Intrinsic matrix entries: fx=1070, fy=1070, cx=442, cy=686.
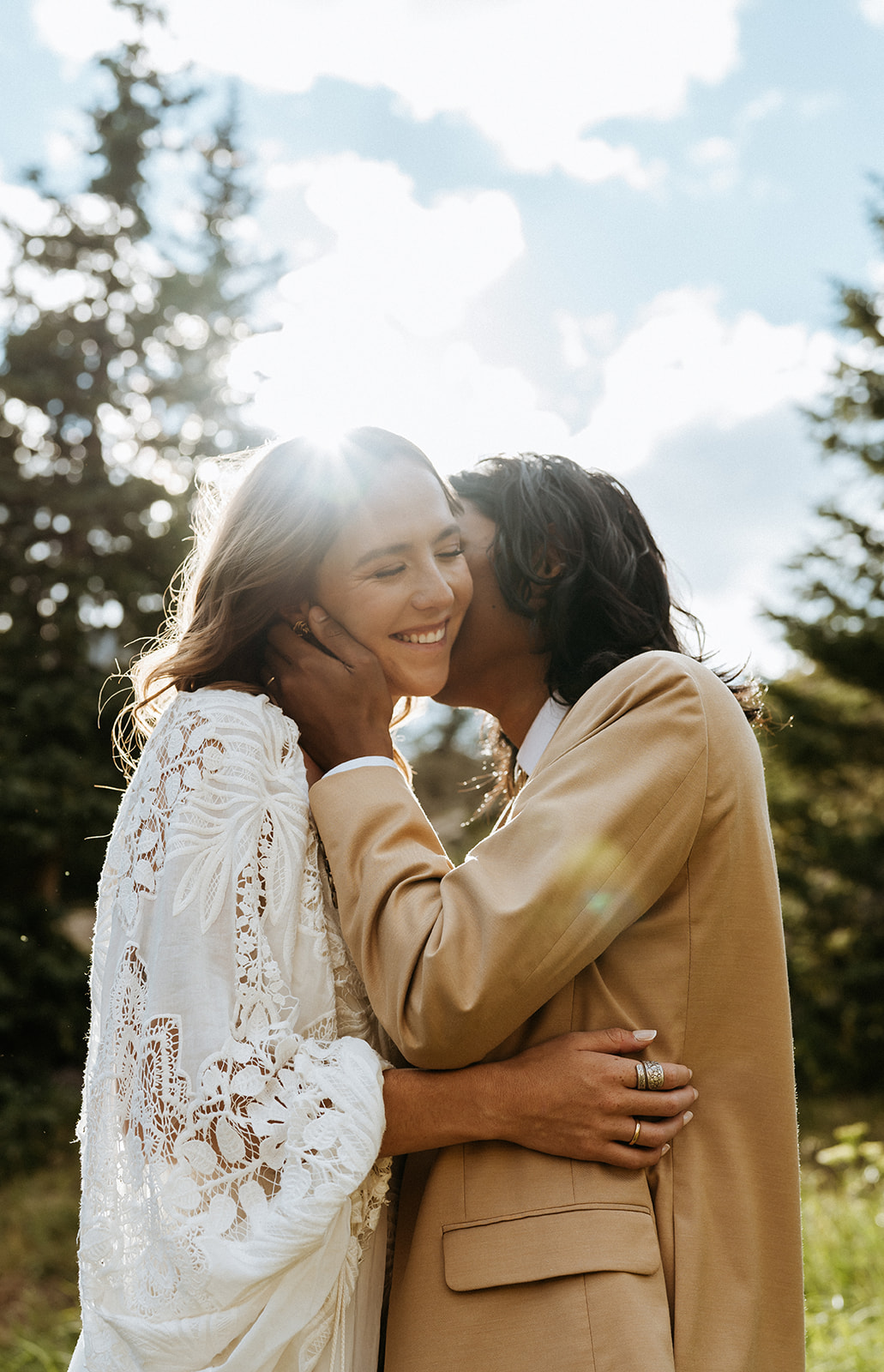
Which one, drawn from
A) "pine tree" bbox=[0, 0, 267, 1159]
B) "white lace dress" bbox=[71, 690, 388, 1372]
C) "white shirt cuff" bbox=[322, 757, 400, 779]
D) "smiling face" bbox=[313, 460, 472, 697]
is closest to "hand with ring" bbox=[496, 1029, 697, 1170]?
"white lace dress" bbox=[71, 690, 388, 1372]

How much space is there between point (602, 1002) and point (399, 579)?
1048 mm

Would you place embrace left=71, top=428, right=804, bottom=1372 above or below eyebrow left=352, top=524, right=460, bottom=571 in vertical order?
below

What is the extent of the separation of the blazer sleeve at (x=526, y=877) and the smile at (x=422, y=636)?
1.89ft

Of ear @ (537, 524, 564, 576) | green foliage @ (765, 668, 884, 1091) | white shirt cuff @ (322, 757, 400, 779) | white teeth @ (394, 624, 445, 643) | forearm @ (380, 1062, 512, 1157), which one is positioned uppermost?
ear @ (537, 524, 564, 576)

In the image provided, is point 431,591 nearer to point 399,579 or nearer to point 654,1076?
point 399,579

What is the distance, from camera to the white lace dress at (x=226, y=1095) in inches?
67.8

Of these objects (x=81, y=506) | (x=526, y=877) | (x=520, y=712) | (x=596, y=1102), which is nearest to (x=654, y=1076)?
(x=596, y=1102)

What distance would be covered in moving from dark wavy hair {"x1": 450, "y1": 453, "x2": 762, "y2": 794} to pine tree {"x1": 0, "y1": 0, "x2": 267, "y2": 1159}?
8.51 meters

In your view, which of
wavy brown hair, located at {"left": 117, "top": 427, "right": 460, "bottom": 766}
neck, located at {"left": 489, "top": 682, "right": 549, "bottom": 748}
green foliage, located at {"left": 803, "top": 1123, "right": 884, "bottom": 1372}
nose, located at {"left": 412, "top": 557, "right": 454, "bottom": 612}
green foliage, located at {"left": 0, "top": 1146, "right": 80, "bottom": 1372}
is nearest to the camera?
wavy brown hair, located at {"left": 117, "top": 427, "right": 460, "bottom": 766}

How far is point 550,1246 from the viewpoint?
5.77 ft

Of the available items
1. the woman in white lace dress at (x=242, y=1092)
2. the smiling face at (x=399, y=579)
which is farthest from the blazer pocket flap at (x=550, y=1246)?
the smiling face at (x=399, y=579)

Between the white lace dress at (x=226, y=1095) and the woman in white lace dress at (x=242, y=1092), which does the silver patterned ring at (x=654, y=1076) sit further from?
the white lace dress at (x=226, y=1095)

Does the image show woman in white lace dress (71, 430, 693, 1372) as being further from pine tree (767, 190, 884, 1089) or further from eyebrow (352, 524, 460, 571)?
pine tree (767, 190, 884, 1089)

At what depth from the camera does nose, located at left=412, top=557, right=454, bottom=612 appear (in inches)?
97.4
